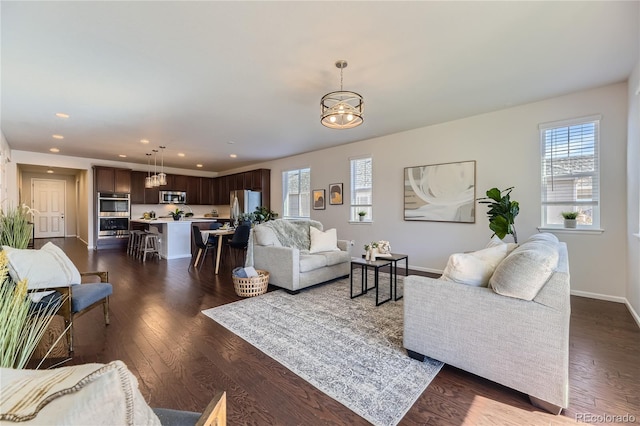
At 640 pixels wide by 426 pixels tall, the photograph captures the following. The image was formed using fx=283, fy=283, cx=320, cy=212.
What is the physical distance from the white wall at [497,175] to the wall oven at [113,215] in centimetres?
630

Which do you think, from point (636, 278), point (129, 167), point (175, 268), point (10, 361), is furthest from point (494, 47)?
point (129, 167)

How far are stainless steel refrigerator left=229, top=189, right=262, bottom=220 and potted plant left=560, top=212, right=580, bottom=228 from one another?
6.66 m

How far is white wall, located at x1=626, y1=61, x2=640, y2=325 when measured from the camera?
281 cm

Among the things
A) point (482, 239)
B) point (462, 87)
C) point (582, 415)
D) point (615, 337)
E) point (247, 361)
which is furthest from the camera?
point (482, 239)

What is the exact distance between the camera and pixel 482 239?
4.38 meters

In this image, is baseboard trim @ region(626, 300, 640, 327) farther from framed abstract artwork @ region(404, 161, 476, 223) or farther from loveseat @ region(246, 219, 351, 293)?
loveseat @ region(246, 219, 351, 293)

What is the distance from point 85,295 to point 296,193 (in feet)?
17.9

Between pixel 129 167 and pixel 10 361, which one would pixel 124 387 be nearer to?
pixel 10 361

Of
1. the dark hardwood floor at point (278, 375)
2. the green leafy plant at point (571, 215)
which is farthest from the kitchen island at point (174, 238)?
the green leafy plant at point (571, 215)

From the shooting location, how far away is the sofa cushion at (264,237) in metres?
4.14

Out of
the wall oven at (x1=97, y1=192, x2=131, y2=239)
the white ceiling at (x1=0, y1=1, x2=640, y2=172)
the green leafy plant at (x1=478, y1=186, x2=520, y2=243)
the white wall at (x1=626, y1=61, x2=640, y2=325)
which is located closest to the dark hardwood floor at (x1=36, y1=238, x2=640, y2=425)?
the white wall at (x1=626, y1=61, x2=640, y2=325)

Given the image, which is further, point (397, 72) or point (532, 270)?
point (397, 72)

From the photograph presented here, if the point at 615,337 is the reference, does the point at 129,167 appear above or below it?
above

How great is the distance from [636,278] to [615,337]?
87 centimetres
